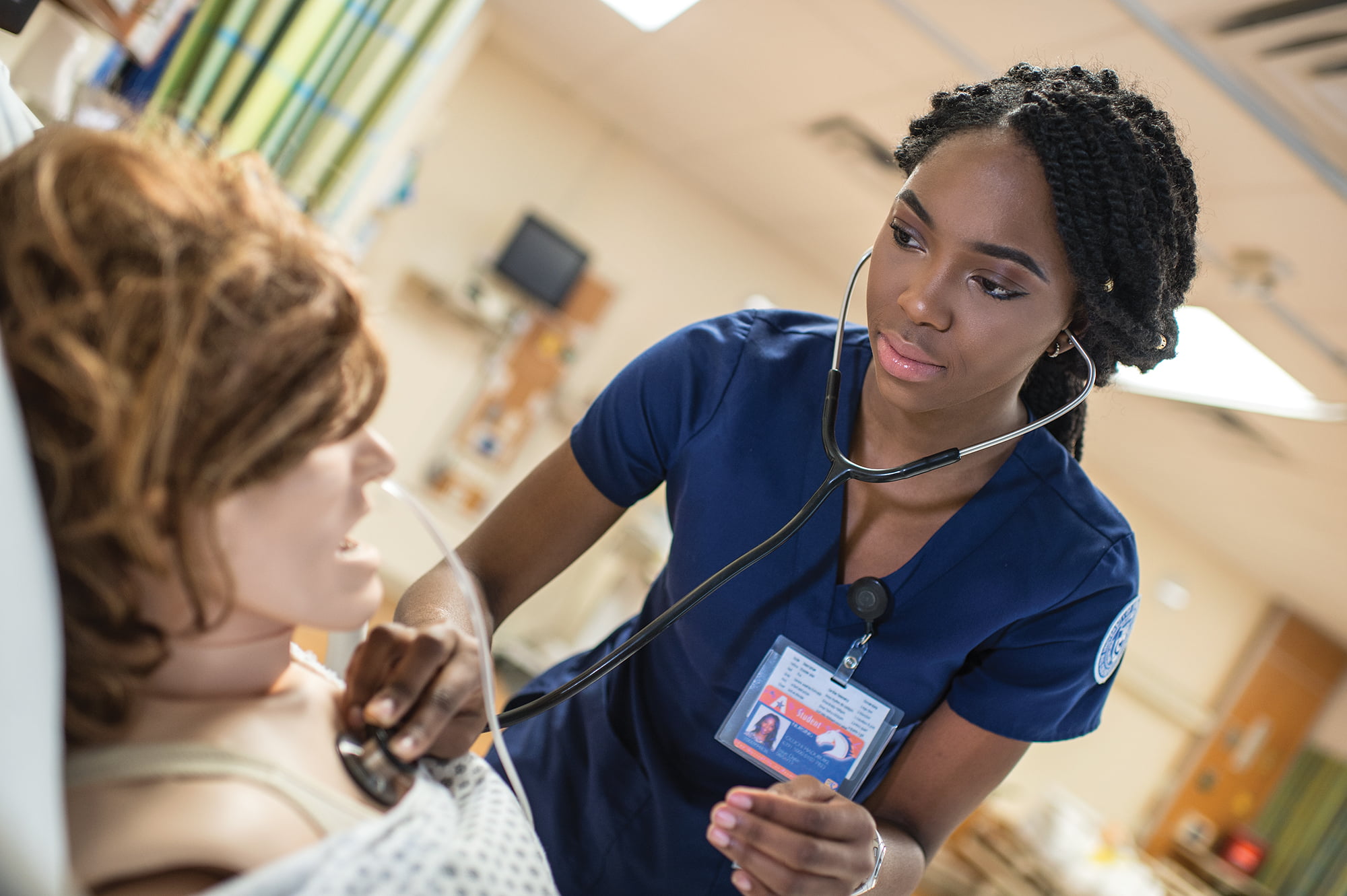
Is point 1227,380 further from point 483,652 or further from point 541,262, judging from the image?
point 483,652

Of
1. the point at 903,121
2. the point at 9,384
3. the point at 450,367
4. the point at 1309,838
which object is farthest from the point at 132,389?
the point at 1309,838

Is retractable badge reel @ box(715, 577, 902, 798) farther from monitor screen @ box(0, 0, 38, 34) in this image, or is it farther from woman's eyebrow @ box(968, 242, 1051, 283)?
monitor screen @ box(0, 0, 38, 34)

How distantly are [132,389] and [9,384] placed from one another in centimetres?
6

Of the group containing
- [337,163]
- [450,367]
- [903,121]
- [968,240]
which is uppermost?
[903,121]

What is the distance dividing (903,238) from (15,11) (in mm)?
942

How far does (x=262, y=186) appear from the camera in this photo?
62 centimetres

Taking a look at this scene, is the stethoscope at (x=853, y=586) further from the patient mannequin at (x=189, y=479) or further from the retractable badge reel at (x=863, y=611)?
the patient mannequin at (x=189, y=479)

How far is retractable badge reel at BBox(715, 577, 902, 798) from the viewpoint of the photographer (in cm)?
94

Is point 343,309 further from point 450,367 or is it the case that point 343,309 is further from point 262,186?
point 450,367

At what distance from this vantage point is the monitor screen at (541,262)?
5195mm

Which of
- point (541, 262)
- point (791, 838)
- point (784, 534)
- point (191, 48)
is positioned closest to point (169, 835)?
point (791, 838)

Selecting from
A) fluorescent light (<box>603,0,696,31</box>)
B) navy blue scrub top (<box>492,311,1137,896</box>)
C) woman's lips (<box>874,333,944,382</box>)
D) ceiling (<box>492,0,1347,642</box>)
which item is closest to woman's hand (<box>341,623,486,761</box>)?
navy blue scrub top (<box>492,311,1137,896</box>)

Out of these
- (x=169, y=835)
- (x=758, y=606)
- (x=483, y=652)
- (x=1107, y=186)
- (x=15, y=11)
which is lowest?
(x=169, y=835)

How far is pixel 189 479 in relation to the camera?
50cm
